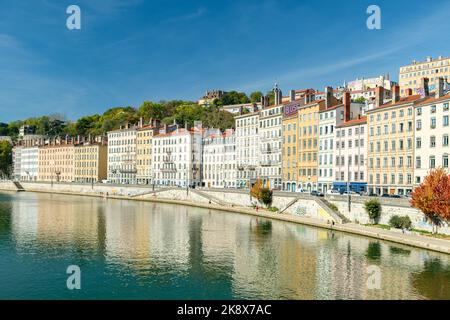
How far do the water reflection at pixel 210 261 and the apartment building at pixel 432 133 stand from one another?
16703 millimetres

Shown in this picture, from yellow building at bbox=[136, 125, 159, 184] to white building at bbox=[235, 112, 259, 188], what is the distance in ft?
111

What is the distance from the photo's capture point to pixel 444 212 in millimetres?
48312

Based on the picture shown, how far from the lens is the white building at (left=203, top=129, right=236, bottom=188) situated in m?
114

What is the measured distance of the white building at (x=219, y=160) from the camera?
11375 centimetres

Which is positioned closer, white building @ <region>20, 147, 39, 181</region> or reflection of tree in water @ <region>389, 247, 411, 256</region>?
reflection of tree in water @ <region>389, 247, 411, 256</region>

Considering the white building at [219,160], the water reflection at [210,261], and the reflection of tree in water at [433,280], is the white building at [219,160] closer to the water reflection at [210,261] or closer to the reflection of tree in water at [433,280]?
the water reflection at [210,261]

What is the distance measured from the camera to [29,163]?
7165 inches

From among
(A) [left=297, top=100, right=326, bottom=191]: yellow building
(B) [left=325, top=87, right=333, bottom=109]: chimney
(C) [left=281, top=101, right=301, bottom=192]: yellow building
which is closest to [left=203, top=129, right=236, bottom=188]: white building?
(C) [left=281, top=101, right=301, bottom=192]: yellow building

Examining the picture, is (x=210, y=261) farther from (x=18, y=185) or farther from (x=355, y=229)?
(x=18, y=185)

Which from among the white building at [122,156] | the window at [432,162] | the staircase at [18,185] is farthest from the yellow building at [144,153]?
the window at [432,162]

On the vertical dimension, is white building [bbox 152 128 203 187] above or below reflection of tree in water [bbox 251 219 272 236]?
above

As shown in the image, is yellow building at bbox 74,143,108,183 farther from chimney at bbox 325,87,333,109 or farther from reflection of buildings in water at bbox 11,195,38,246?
chimney at bbox 325,87,333,109

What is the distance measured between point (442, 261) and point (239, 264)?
650 inches

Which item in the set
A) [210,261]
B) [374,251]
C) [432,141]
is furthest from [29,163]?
[374,251]
